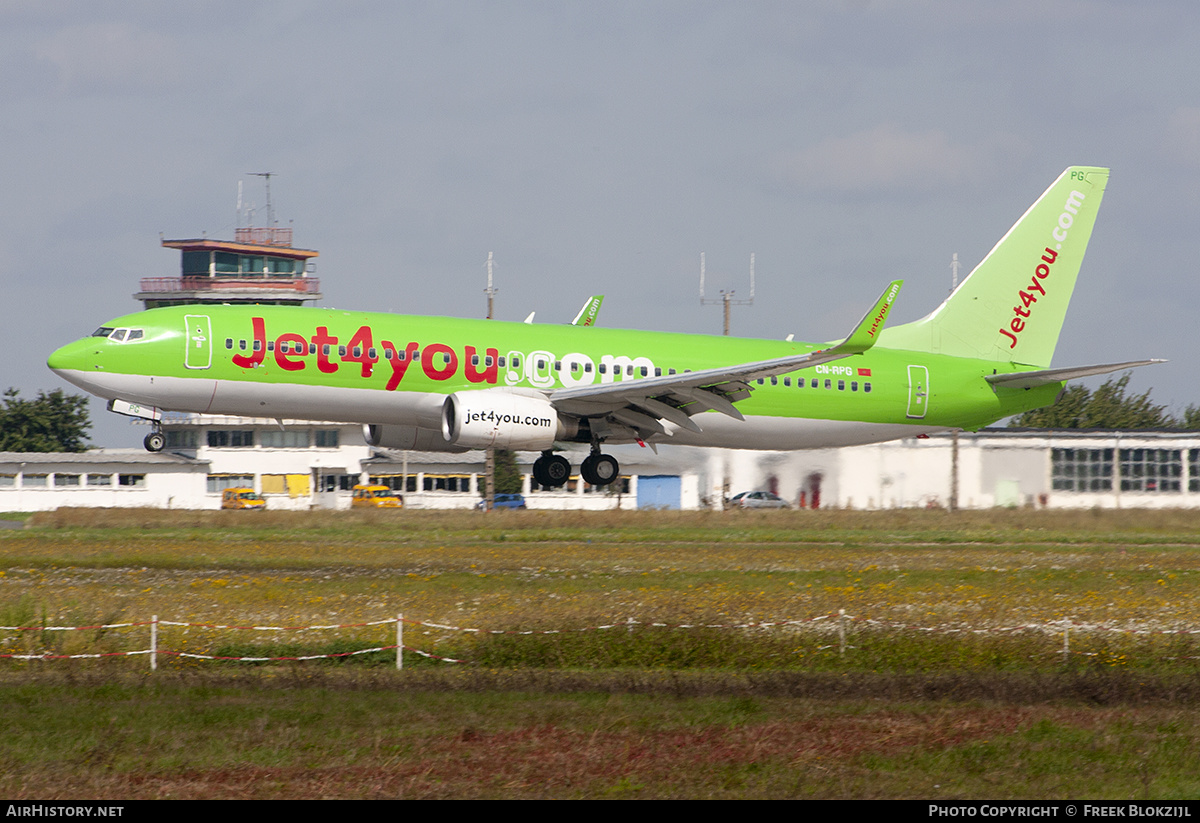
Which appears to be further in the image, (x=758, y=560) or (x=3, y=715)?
(x=758, y=560)

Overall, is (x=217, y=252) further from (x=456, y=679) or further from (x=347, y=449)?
(x=456, y=679)

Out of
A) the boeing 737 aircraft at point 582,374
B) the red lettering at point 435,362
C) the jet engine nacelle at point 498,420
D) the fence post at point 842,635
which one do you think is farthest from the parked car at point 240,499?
the fence post at point 842,635

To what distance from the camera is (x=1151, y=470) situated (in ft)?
192

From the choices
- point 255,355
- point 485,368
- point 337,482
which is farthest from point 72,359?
point 337,482

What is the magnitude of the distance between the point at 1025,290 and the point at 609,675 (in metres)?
25.8

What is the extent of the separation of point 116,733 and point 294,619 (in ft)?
23.5

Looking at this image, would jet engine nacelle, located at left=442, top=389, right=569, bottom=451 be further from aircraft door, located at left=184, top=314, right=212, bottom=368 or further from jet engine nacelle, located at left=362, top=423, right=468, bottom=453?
aircraft door, located at left=184, top=314, right=212, bottom=368

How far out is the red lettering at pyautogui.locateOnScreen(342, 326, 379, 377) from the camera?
31250mm

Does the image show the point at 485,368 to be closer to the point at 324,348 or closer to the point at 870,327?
the point at 324,348

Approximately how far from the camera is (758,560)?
30.4 metres

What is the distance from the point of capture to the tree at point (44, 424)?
88.4m

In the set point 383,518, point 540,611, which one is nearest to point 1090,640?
point 540,611

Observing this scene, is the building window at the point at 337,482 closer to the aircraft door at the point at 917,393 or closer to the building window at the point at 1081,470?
the building window at the point at 1081,470

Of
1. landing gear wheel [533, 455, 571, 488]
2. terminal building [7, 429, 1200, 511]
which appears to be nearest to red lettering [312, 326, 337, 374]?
landing gear wheel [533, 455, 571, 488]
